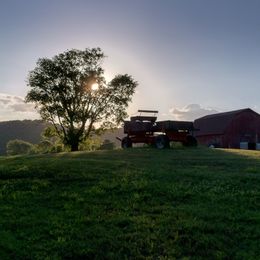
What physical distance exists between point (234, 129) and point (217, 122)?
3223mm

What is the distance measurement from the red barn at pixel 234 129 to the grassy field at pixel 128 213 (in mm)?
44058

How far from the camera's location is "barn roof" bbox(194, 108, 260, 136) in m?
62.7

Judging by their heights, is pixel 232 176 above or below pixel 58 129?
below

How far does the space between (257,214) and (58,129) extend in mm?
40728

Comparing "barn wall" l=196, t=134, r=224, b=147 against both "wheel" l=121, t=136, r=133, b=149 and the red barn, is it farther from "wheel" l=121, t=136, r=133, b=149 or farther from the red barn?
"wheel" l=121, t=136, r=133, b=149

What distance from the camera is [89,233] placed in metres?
10.5

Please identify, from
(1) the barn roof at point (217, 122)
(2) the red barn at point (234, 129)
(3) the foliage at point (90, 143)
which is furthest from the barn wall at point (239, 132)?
(3) the foliage at point (90, 143)

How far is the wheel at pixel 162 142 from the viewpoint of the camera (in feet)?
105

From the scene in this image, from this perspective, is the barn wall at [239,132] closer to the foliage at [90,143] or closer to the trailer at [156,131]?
the foliage at [90,143]

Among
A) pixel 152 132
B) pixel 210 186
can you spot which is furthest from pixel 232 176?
pixel 152 132

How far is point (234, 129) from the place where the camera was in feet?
205

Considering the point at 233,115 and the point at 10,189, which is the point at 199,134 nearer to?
the point at 233,115

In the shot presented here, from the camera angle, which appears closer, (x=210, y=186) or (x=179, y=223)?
(x=179, y=223)

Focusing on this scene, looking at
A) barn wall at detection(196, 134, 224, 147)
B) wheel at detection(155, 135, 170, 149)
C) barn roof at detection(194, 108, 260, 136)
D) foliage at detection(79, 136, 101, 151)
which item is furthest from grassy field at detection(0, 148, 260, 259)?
barn roof at detection(194, 108, 260, 136)
